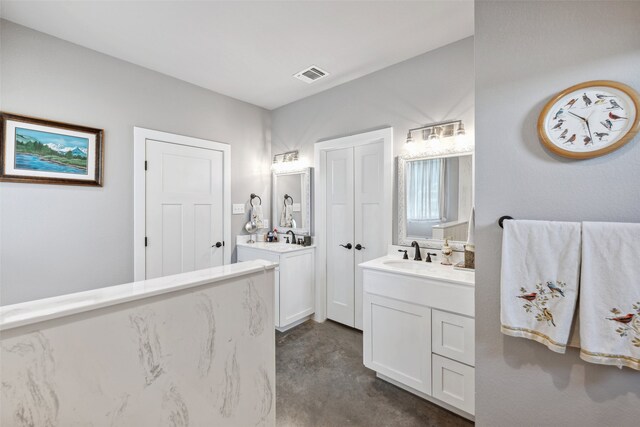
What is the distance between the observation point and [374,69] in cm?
263

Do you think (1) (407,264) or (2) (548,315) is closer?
(2) (548,315)

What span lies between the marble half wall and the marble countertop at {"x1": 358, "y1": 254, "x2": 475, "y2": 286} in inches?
38.4

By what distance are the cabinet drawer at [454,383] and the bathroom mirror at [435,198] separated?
0.89 m

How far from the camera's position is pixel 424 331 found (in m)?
1.78

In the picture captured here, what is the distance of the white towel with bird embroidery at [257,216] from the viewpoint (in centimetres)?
347

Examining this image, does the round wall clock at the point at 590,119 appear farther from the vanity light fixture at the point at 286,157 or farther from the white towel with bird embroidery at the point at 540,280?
the vanity light fixture at the point at 286,157

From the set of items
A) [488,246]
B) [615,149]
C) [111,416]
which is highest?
[615,149]

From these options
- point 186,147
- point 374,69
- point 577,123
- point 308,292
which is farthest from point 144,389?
point 374,69

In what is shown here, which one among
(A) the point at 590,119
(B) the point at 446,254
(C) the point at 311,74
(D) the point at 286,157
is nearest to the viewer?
(A) the point at 590,119

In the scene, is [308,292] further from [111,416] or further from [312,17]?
[312,17]

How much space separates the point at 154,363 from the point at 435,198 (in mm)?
2219

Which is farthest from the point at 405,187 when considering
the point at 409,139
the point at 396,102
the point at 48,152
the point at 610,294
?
the point at 48,152

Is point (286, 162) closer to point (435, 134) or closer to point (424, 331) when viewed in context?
point (435, 134)

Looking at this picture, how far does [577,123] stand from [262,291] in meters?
1.59
